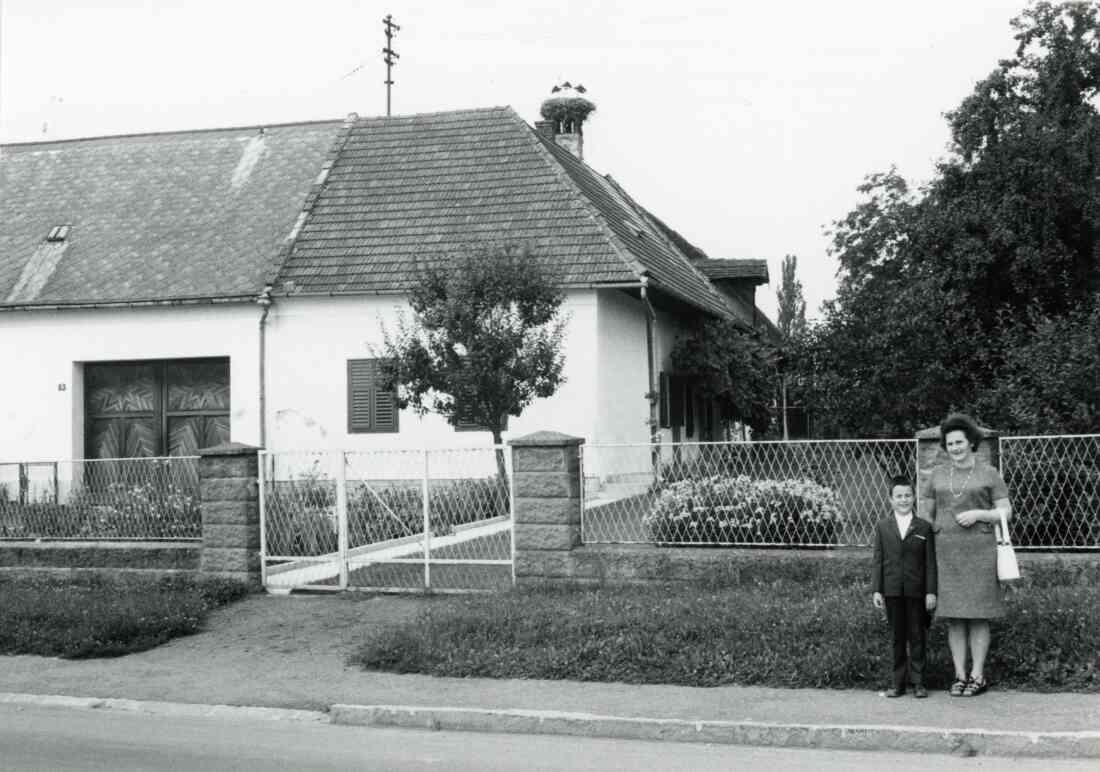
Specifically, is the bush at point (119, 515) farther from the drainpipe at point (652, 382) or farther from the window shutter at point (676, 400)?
the window shutter at point (676, 400)

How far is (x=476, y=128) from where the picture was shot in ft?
86.9

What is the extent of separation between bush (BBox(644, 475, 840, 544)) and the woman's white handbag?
3.05 meters

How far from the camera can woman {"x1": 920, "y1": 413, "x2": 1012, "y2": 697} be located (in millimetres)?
8422

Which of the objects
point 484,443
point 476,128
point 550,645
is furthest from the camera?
point 476,128

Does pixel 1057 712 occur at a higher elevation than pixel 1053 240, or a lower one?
lower

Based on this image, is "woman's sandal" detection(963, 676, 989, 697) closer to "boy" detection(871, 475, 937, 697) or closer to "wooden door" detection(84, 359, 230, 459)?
"boy" detection(871, 475, 937, 697)

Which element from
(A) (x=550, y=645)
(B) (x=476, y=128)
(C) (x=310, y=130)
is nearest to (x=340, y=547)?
(A) (x=550, y=645)

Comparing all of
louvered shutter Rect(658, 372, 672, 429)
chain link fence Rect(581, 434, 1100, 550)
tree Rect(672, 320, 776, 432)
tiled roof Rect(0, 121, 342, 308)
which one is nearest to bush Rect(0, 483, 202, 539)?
chain link fence Rect(581, 434, 1100, 550)

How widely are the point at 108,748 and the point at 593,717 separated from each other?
2.94 m

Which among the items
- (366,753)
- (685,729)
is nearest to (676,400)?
(685,729)

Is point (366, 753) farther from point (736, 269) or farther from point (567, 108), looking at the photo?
point (736, 269)

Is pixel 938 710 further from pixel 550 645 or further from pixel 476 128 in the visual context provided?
pixel 476 128

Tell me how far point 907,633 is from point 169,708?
508cm

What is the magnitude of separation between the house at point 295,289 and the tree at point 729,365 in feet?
1.68
